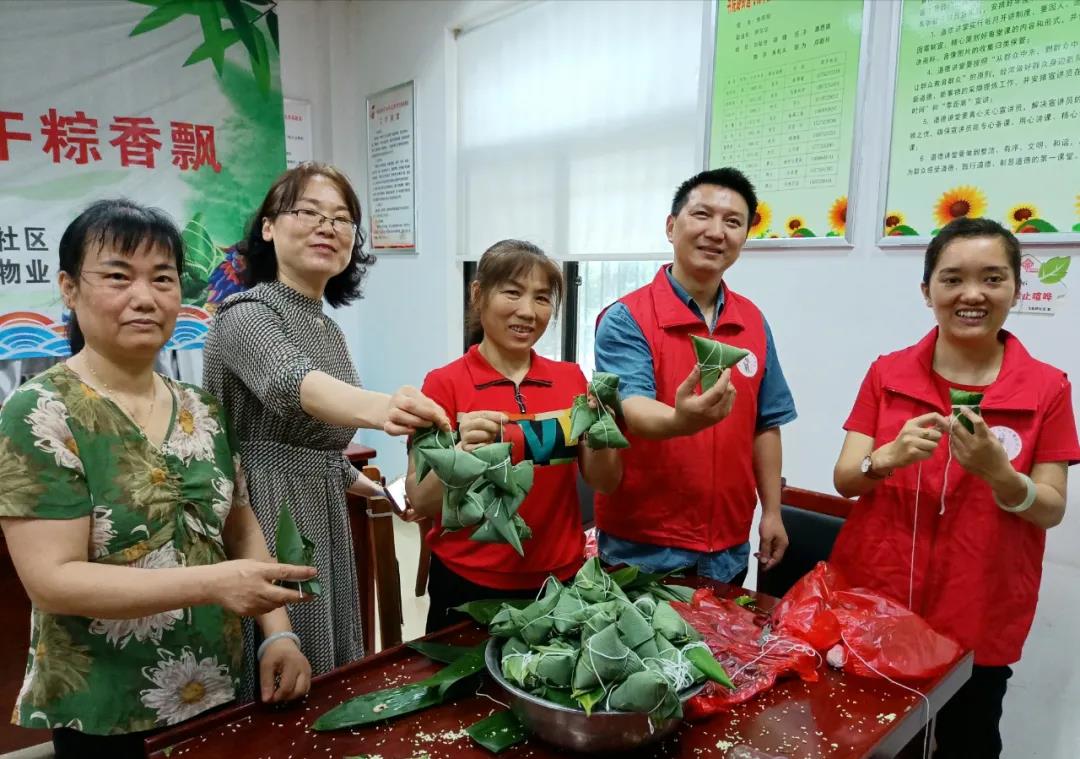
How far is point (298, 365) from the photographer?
3.89ft

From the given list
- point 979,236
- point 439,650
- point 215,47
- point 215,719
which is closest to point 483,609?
point 439,650

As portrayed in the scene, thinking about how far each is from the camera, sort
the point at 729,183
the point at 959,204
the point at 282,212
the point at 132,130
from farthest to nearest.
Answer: the point at 132,130, the point at 959,204, the point at 729,183, the point at 282,212

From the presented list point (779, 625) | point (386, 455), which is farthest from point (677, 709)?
point (386, 455)

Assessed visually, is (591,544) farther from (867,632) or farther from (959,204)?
(959,204)

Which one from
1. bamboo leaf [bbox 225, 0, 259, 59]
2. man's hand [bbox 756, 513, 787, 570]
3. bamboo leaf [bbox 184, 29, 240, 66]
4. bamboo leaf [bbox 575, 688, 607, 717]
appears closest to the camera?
bamboo leaf [bbox 575, 688, 607, 717]

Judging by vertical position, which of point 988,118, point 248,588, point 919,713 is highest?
point 988,118

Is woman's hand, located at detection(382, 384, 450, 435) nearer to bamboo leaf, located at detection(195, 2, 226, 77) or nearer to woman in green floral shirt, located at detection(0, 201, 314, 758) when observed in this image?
woman in green floral shirt, located at detection(0, 201, 314, 758)

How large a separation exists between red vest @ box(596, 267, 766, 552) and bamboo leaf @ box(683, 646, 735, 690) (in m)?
0.58

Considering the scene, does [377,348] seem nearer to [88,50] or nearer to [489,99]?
[489,99]

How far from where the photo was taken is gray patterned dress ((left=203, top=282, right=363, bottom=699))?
123 centimetres

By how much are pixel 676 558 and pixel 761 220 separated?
1.31m

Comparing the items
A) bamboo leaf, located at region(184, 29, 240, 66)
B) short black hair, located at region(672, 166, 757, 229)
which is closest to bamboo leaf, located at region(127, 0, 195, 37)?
bamboo leaf, located at region(184, 29, 240, 66)

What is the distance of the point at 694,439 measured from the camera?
1.58 meters

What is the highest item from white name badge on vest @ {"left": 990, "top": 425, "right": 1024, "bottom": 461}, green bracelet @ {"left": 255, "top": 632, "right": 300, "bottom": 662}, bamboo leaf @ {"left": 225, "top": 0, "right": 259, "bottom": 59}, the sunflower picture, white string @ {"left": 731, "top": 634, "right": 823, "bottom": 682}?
bamboo leaf @ {"left": 225, "top": 0, "right": 259, "bottom": 59}
